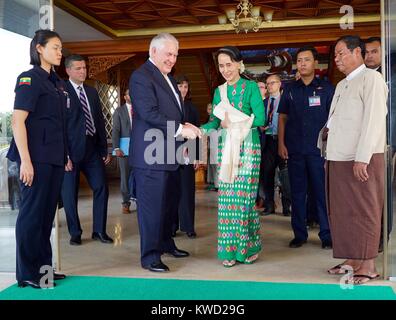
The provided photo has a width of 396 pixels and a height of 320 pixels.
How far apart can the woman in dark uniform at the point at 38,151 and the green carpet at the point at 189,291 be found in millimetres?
145

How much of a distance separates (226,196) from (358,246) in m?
0.87

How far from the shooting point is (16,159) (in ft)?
8.55

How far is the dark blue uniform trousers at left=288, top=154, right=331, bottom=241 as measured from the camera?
3.62m

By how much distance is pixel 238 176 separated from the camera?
313 cm

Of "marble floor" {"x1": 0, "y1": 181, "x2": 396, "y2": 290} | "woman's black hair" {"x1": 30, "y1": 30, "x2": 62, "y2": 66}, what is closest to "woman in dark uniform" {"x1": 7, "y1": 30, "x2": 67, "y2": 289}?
"woman's black hair" {"x1": 30, "y1": 30, "x2": 62, "y2": 66}

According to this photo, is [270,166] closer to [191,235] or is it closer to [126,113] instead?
[191,235]

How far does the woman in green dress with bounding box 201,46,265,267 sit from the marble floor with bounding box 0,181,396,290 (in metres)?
0.15

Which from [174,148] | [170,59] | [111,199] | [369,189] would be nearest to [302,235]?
[369,189]

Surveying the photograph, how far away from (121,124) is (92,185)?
151 cm

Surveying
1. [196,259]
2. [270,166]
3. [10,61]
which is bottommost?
[196,259]

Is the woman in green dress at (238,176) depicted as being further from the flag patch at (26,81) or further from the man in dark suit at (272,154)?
the man in dark suit at (272,154)

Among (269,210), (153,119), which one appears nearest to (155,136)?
(153,119)

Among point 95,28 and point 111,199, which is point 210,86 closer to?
point 95,28

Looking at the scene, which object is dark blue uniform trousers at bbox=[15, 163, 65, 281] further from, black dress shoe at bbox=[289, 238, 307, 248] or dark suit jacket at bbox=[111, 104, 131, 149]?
dark suit jacket at bbox=[111, 104, 131, 149]
